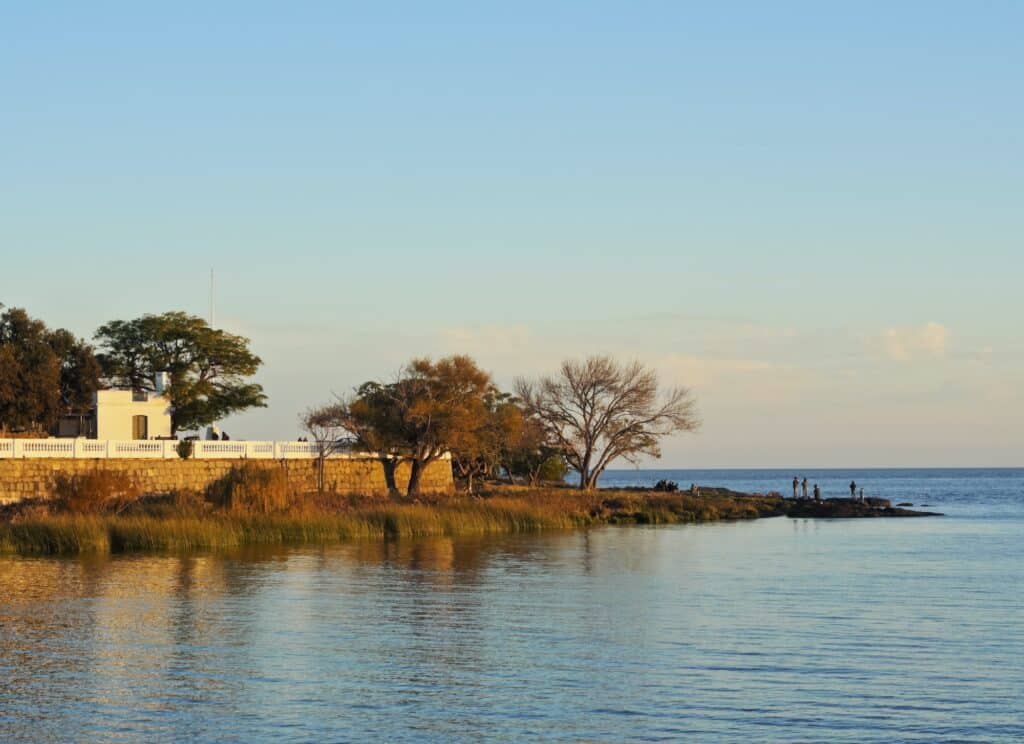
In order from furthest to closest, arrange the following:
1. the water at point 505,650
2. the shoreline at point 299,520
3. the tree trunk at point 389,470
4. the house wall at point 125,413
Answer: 1. the tree trunk at point 389,470
2. the house wall at point 125,413
3. the shoreline at point 299,520
4. the water at point 505,650

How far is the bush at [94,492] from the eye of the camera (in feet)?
157

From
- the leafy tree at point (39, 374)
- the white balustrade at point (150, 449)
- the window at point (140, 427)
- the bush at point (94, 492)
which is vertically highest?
the leafy tree at point (39, 374)

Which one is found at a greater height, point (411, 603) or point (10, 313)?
point (10, 313)

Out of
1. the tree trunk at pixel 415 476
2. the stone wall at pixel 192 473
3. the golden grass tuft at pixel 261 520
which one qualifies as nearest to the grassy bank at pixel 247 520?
the golden grass tuft at pixel 261 520

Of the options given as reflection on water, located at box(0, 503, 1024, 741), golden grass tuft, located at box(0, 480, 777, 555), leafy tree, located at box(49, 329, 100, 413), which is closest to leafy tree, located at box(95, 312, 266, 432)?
leafy tree, located at box(49, 329, 100, 413)

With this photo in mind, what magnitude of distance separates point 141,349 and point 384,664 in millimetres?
62421

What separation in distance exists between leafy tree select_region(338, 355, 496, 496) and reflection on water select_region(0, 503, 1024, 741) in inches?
1105

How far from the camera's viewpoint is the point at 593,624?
984 inches

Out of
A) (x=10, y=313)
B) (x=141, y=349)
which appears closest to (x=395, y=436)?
(x=141, y=349)

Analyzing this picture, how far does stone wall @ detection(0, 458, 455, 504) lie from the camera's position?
172 ft

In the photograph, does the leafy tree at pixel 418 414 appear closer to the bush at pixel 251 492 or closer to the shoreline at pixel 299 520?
the shoreline at pixel 299 520

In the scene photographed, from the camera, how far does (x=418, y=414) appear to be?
66.6 metres

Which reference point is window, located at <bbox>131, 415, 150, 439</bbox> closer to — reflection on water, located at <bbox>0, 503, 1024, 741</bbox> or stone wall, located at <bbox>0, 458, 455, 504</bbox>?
stone wall, located at <bbox>0, 458, 455, 504</bbox>

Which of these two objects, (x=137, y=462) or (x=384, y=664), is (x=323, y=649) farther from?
(x=137, y=462)
